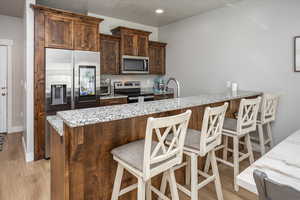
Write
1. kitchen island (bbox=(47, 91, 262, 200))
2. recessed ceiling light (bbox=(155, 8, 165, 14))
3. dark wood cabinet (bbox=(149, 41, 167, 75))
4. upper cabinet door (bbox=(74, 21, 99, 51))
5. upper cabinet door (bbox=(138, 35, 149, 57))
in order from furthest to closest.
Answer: dark wood cabinet (bbox=(149, 41, 167, 75)) → upper cabinet door (bbox=(138, 35, 149, 57)) → recessed ceiling light (bbox=(155, 8, 165, 14)) → upper cabinet door (bbox=(74, 21, 99, 51)) → kitchen island (bbox=(47, 91, 262, 200))

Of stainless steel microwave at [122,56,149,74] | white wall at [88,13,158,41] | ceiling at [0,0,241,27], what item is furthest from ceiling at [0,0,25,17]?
stainless steel microwave at [122,56,149,74]

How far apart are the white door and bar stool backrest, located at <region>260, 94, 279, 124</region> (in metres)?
5.34

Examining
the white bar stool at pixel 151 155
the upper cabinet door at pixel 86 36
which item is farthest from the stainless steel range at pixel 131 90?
the white bar stool at pixel 151 155

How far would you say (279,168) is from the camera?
93 centimetres

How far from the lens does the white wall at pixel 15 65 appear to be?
4328 mm

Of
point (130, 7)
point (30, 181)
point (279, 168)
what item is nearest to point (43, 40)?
point (130, 7)

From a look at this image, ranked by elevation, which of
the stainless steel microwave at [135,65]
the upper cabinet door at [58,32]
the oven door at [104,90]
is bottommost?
the oven door at [104,90]

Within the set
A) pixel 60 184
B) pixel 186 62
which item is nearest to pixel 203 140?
pixel 60 184

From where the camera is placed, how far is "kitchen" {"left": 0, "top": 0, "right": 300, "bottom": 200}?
4.34 feet

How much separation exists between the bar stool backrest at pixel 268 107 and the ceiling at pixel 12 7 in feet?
14.0

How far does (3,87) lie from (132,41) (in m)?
3.23

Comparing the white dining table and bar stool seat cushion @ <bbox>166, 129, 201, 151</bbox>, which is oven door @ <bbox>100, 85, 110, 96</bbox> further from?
the white dining table

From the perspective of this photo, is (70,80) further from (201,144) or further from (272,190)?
(272,190)

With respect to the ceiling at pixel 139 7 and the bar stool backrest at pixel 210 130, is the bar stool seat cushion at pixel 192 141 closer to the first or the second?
the bar stool backrest at pixel 210 130
